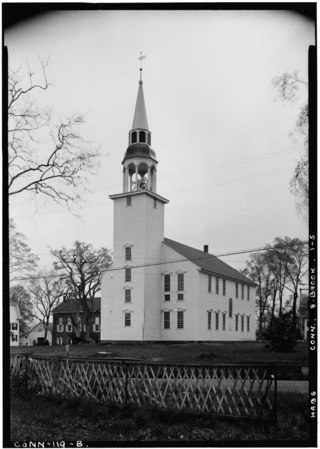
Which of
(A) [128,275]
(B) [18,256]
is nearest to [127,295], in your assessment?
(A) [128,275]

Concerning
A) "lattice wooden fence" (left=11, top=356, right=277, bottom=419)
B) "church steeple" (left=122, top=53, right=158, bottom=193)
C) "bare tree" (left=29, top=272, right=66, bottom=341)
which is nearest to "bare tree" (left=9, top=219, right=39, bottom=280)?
"lattice wooden fence" (left=11, top=356, right=277, bottom=419)

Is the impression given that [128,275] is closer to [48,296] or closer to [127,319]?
[127,319]

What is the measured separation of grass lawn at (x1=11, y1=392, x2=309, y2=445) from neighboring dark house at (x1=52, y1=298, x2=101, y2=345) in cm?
2631

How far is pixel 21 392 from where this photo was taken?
11539mm

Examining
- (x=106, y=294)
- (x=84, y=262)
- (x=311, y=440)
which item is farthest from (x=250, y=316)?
(x=311, y=440)

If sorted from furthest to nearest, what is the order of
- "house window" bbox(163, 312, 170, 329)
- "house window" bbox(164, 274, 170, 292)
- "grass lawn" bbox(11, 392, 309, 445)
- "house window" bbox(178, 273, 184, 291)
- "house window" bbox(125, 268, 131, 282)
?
"house window" bbox(164, 274, 170, 292) < "house window" bbox(178, 273, 184, 291) < "house window" bbox(163, 312, 170, 329) < "house window" bbox(125, 268, 131, 282) < "grass lawn" bbox(11, 392, 309, 445)

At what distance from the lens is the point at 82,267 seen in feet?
105

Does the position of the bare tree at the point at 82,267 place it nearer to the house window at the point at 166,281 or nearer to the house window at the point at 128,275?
the house window at the point at 128,275

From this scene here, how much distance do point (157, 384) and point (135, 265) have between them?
981 inches

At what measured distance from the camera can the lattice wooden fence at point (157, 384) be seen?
850 centimetres

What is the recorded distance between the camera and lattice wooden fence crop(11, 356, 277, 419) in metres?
8.50

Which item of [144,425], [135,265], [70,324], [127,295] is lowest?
[70,324]

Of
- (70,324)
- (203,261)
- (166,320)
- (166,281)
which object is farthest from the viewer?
(70,324)

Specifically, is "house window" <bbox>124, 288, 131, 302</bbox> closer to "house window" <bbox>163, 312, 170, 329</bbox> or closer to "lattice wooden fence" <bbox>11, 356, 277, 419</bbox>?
"house window" <bbox>163, 312, 170, 329</bbox>
